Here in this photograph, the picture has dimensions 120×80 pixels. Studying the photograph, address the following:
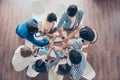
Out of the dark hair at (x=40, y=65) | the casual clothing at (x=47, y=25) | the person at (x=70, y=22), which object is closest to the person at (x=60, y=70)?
the dark hair at (x=40, y=65)

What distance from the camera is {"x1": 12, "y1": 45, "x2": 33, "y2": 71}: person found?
A: 2998 millimetres

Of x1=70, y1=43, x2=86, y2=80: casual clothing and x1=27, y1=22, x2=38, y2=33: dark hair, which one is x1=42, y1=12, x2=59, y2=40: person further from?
x1=70, y1=43, x2=86, y2=80: casual clothing

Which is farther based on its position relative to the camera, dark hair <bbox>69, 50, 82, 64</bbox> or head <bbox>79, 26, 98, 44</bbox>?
head <bbox>79, 26, 98, 44</bbox>

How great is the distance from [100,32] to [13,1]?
150 cm

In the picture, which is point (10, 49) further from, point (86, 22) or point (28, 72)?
point (86, 22)

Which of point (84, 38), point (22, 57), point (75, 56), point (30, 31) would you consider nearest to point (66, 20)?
point (84, 38)

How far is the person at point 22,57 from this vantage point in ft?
9.84

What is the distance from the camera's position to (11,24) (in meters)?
3.92

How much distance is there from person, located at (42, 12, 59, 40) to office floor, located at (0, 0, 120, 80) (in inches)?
26.2

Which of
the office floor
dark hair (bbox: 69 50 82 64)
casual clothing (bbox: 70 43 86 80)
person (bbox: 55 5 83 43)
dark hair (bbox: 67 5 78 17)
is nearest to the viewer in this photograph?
dark hair (bbox: 69 50 82 64)

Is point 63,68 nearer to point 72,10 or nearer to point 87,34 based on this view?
point 87,34

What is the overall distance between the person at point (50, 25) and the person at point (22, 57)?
13.8 inches

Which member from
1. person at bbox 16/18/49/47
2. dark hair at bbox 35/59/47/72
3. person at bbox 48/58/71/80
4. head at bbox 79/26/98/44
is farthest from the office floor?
head at bbox 79/26/98/44

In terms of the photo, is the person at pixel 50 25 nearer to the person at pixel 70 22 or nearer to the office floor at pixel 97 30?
the person at pixel 70 22
